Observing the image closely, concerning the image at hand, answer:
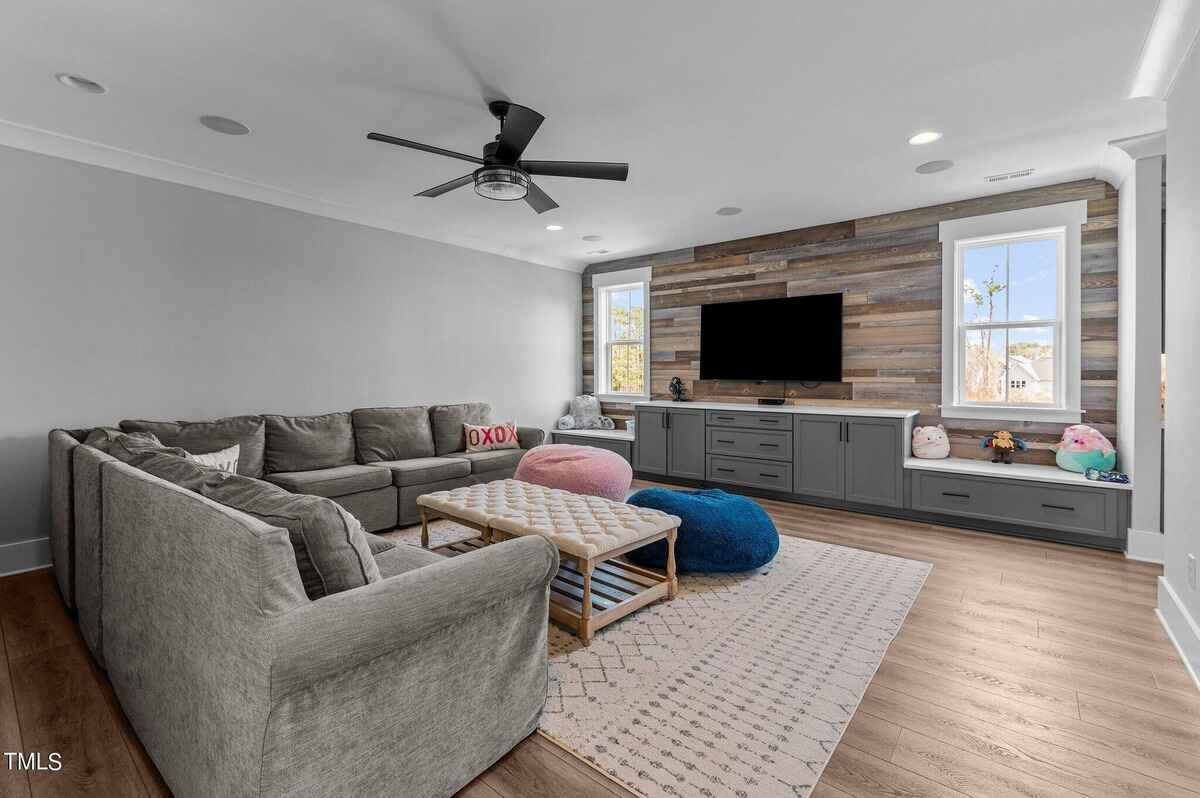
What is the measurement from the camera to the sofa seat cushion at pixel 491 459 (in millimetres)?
4715

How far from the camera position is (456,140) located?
3375mm

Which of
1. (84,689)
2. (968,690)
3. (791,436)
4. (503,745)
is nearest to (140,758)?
(84,689)

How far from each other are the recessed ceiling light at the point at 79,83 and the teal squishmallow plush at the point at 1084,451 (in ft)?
20.4

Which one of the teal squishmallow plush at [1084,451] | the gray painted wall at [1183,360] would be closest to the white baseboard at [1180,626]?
the gray painted wall at [1183,360]

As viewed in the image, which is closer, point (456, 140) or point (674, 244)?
point (456, 140)

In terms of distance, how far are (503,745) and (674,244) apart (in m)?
5.29

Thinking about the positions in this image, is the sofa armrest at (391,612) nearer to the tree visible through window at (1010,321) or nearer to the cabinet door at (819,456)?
the cabinet door at (819,456)

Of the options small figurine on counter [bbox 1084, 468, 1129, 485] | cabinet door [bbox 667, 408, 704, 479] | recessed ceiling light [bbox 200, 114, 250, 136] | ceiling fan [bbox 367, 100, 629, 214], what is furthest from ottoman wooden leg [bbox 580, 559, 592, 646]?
small figurine on counter [bbox 1084, 468, 1129, 485]

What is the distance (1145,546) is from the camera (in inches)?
137

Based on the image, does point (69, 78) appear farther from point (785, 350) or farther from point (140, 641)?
point (785, 350)

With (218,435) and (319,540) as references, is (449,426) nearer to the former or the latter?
(218,435)

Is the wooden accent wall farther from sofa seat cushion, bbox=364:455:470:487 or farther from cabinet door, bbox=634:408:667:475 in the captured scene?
sofa seat cushion, bbox=364:455:470:487

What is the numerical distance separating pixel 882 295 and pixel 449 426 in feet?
13.2

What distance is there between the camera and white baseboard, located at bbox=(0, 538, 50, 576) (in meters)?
3.26
